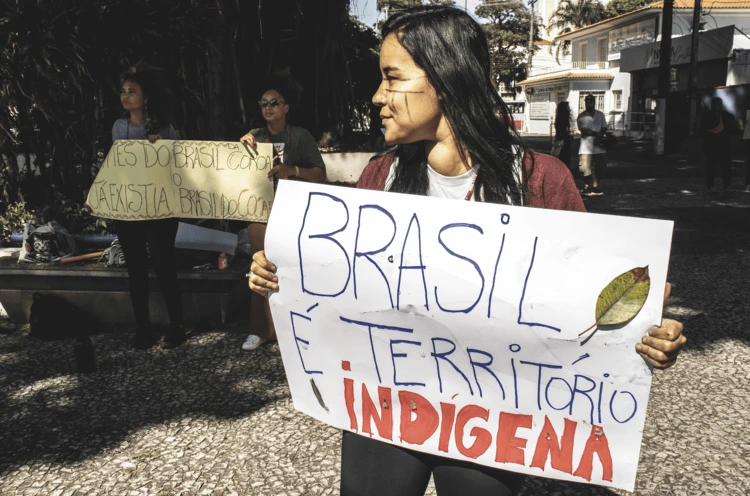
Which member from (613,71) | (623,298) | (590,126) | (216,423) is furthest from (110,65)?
(613,71)

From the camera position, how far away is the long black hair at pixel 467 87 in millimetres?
1611

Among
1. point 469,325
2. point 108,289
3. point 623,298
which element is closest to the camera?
point 623,298

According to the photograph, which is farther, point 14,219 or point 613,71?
point 613,71

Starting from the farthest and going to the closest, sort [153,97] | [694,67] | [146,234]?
[694,67] → [146,234] → [153,97]

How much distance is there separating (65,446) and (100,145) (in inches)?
160

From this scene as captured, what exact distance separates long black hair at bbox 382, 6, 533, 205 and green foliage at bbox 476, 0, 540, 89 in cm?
6300

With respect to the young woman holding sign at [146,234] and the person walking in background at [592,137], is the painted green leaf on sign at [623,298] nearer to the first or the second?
the young woman holding sign at [146,234]

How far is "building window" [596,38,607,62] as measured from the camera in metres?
55.9

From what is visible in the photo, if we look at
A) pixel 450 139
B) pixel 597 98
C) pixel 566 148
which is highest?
pixel 597 98

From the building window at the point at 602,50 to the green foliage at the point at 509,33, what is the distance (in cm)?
860

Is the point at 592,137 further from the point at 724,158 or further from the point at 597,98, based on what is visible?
the point at 597,98

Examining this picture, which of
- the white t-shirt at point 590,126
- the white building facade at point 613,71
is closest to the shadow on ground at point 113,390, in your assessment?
the white t-shirt at point 590,126

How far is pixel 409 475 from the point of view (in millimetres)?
1704

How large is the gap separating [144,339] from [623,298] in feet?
12.7
